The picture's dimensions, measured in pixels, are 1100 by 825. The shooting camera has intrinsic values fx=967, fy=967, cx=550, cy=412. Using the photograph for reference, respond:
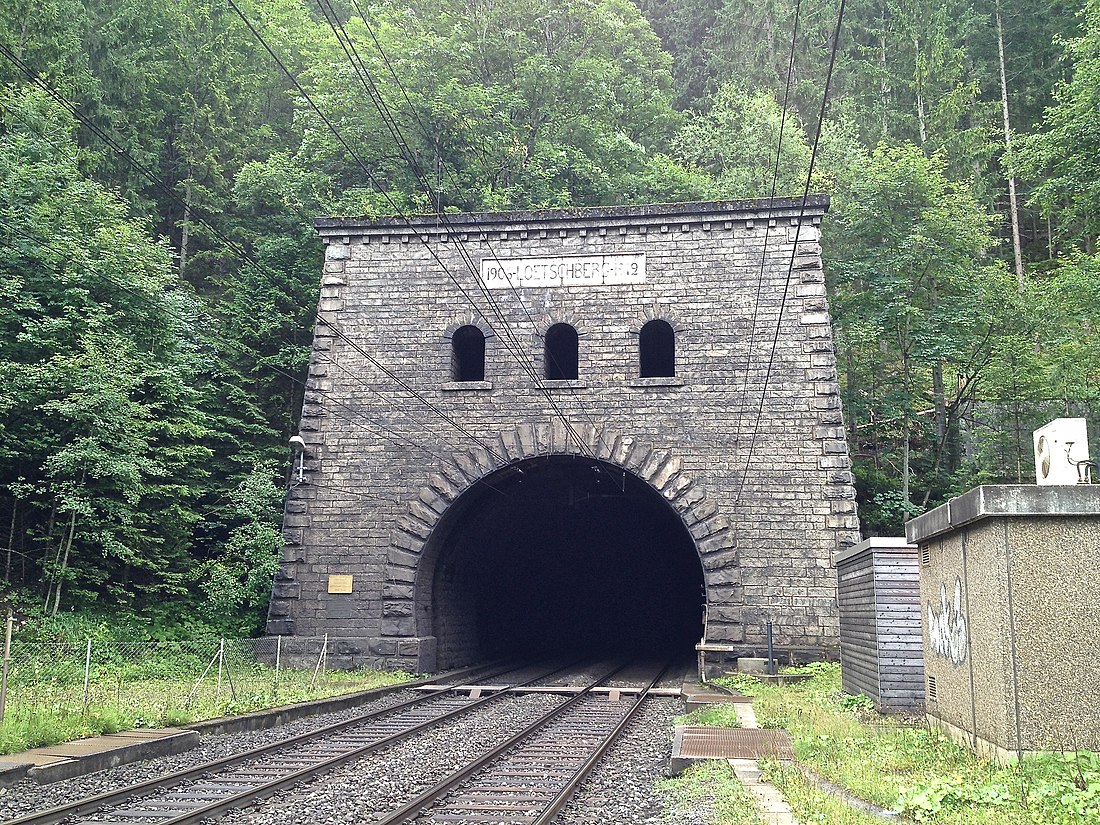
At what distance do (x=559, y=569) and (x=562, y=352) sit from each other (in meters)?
8.90

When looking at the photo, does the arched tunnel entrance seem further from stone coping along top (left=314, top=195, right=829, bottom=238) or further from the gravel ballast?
the gravel ballast

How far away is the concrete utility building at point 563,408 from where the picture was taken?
675 inches

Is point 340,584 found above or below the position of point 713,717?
above

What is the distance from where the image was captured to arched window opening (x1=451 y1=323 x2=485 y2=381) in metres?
19.2

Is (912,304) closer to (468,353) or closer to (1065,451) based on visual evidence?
(468,353)

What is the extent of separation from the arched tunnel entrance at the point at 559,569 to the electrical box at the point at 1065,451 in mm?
10082

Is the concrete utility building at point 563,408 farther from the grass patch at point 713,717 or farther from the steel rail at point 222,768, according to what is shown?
the steel rail at point 222,768

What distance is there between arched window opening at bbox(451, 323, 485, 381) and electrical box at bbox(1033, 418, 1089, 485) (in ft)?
40.9

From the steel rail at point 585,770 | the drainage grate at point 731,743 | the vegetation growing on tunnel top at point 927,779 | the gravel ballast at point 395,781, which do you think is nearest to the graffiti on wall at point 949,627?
the vegetation growing on tunnel top at point 927,779

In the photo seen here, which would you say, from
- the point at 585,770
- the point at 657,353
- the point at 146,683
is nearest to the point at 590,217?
the point at 657,353

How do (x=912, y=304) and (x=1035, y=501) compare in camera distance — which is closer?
(x=1035, y=501)

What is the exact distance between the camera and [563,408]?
18156mm

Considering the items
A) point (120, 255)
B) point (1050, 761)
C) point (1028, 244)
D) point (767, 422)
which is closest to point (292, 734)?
point (1050, 761)

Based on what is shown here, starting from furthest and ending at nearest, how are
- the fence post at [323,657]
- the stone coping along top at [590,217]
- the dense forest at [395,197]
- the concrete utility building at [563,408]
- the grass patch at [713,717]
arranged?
the stone coping along top at [590,217] < the dense forest at [395,197] < the concrete utility building at [563,408] < the fence post at [323,657] < the grass patch at [713,717]
